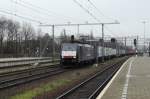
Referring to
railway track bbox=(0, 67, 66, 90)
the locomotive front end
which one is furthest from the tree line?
railway track bbox=(0, 67, 66, 90)

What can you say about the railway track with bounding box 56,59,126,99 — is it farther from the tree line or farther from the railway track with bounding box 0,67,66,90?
the tree line

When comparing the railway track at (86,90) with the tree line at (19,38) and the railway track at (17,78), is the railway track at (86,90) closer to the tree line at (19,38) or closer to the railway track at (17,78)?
the railway track at (17,78)

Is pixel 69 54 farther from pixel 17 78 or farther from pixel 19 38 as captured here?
pixel 19 38

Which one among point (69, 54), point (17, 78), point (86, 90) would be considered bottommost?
point (86, 90)

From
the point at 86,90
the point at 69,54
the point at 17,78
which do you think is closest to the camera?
the point at 86,90

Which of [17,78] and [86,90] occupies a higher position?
[17,78]

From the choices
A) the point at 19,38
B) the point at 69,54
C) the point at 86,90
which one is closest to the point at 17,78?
the point at 86,90

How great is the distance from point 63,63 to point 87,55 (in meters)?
6.78

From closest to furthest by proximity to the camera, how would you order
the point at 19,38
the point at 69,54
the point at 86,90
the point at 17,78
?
1. the point at 86,90
2. the point at 17,78
3. the point at 69,54
4. the point at 19,38

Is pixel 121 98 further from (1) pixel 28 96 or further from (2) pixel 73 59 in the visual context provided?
(2) pixel 73 59

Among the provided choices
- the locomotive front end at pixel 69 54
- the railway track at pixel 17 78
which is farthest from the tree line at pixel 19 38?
the railway track at pixel 17 78

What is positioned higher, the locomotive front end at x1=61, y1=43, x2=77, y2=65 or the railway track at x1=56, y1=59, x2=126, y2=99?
the locomotive front end at x1=61, y1=43, x2=77, y2=65

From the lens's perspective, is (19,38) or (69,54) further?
(19,38)

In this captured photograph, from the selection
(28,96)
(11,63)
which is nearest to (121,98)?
(28,96)
